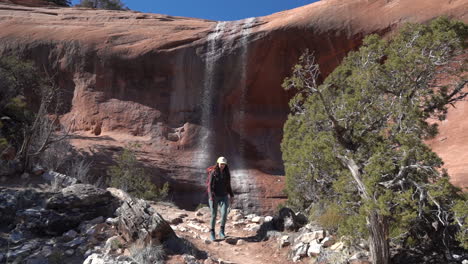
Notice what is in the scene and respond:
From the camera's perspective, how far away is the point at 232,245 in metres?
6.46

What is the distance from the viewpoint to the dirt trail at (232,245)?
19.3ft

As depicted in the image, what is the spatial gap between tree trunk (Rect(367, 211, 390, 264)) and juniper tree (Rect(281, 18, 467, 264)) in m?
0.01

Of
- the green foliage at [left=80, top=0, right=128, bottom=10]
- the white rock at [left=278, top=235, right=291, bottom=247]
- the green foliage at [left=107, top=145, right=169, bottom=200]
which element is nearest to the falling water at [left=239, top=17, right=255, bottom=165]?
the green foliage at [left=107, top=145, right=169, bottom=200]

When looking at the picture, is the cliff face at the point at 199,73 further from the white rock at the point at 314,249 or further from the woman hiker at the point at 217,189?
the white rock at the point at 314,249

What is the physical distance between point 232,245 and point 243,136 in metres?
10.7

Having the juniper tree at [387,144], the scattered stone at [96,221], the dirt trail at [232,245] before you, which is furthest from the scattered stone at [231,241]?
the scattered stone at [96,221]

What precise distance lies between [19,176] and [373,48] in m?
8.41

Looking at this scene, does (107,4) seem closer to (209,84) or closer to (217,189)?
(209,84)

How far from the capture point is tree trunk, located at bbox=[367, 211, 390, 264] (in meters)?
4.93

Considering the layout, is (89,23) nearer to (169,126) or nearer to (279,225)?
(169,126)

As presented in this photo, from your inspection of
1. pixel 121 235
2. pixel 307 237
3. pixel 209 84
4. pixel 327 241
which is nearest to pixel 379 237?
pixel 327 241

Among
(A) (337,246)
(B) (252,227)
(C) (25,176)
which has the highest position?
(C) (25,176)

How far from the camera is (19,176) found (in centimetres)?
847

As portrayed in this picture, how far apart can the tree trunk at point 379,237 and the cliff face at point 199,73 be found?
1031 cm
